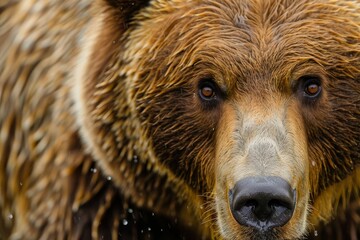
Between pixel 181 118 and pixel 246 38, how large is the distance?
0.60m

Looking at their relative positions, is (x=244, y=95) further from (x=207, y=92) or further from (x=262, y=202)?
(x=262, y=202)

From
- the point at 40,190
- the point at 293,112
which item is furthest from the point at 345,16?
the point at 40,190

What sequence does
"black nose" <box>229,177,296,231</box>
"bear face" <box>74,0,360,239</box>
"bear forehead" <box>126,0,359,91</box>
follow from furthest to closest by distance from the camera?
1. "bear forehead" <box>126,0,359,91</box>
2. "bear face" <box>74,0,360,239</box>
3. "black nose" <box>229,177,296,231</box>

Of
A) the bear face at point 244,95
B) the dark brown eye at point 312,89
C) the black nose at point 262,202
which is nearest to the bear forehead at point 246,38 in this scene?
the bear face at point 244,95

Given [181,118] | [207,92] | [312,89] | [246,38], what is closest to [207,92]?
[207,92]

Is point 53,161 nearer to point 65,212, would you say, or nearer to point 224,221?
point 65,212

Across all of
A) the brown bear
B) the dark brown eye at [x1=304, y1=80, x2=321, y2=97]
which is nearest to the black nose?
the brown bear

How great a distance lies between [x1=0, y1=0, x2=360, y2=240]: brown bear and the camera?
5.99m

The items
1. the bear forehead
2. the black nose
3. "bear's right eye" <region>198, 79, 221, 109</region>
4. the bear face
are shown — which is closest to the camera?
the black nose

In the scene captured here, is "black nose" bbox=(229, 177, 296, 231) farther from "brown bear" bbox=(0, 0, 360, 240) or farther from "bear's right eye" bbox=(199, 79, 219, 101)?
"bear's right eye" bbox=(199, 79, 219, 101)

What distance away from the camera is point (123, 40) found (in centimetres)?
660

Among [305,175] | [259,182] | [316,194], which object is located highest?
[259,182]

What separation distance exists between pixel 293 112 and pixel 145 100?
869 mm

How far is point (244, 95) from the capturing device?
6.10m
